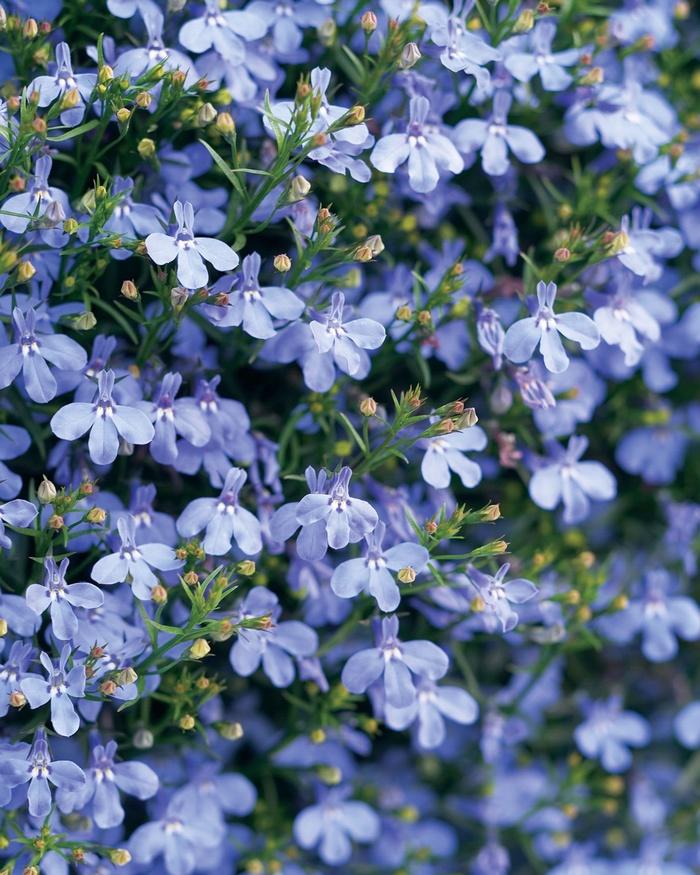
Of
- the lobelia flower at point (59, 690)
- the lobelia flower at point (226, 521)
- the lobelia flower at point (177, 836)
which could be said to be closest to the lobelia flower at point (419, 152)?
the lobelia flower at point (226, 521)

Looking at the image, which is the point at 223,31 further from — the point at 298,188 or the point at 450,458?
the point at 450,458

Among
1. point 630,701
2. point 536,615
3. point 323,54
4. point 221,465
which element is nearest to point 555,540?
point 536,615

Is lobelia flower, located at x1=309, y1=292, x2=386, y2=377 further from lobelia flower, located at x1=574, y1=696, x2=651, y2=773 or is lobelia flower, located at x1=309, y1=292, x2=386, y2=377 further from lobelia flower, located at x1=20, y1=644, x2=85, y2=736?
lobelia flower, located at x1=574, y1=696, x2=651, y2=773

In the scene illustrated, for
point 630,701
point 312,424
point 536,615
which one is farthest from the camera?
point 630,701

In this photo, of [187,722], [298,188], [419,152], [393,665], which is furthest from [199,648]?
[419,152]

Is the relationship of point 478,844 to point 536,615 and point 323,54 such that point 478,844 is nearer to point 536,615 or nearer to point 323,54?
point 536,615
